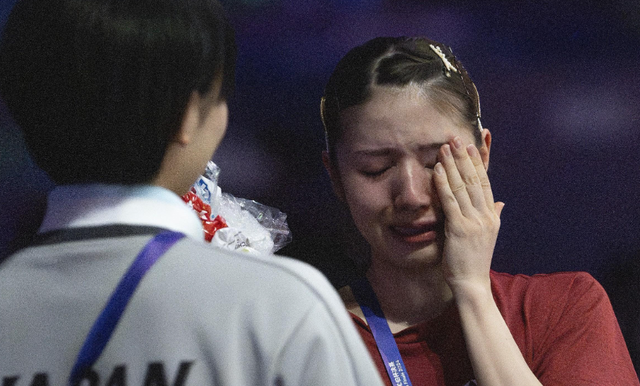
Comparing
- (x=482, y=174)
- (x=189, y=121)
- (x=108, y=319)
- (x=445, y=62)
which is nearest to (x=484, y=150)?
(x=482, y=174)

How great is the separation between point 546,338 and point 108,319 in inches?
36.5

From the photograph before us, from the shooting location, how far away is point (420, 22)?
1516 mm

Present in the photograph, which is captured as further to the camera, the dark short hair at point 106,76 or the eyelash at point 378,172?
the eyelash at point 378,172

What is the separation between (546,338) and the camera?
122 cm

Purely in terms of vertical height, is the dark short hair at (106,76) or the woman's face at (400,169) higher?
the dark short hair at (106,76)

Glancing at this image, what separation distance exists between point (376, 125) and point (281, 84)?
1.24ft

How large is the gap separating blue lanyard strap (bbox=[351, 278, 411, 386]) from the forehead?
13.1 inches

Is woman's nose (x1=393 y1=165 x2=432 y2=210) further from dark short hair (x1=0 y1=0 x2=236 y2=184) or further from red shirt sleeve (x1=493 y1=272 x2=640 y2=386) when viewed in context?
dark short hair (x1=0 y1=0 x2=236 y2=184)

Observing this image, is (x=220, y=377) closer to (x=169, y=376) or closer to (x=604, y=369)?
(x=169, y=376)

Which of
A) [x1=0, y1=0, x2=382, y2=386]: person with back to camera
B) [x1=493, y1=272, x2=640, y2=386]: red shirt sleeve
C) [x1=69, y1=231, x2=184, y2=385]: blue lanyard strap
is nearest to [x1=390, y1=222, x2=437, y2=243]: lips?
[x1=493, y1=272, x2=640, y2=386]: red shirt sleeve

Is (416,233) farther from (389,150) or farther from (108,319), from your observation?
(108,319)

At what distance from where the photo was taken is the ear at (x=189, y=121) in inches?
25.7

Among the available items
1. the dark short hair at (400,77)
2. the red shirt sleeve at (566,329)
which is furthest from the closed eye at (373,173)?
the red shirt sleeve at (566,329)

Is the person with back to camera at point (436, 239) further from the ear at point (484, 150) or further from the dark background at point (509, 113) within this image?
the dark background at point (509, 113)
